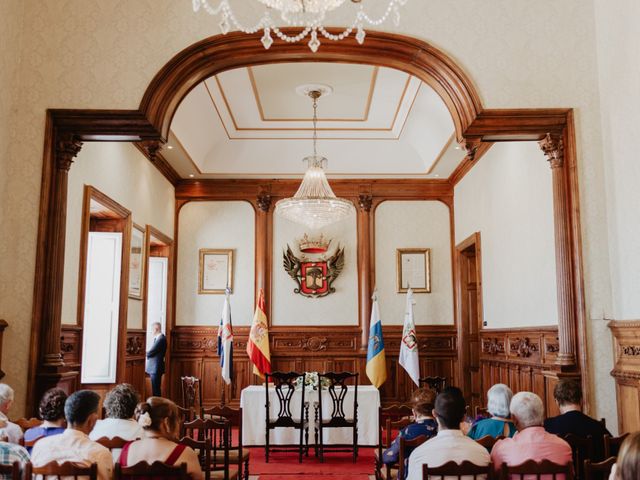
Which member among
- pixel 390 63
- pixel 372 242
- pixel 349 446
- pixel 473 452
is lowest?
pixel 349 446

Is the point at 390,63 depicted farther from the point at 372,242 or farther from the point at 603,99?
the point at 372,242

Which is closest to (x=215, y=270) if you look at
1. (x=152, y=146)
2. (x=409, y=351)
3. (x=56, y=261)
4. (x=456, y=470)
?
(x=409, y=351)

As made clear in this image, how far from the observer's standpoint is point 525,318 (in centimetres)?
754

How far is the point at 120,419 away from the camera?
12.1ft

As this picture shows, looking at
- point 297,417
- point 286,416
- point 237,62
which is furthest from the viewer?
point 297,417

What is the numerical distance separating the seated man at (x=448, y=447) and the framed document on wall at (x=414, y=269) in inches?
319

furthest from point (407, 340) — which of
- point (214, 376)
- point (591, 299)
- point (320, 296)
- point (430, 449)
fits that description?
point (430, 449)

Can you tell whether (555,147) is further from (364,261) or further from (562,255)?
(364,261)

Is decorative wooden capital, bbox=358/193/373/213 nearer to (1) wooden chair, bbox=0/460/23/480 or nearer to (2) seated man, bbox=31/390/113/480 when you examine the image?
(2) seated man, bbox=31/390/113/480

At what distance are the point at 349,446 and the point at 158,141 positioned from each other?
422 cm

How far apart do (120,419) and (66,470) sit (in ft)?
2.89

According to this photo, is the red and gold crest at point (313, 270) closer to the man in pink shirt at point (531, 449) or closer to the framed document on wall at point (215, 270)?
the framed document on wall at point (215, 270)

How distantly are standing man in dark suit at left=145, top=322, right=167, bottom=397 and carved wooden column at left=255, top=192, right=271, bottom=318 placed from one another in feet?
6.65

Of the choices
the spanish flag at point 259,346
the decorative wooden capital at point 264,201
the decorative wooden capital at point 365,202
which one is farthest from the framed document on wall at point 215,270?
the decorative wooden capital at point 365,202
